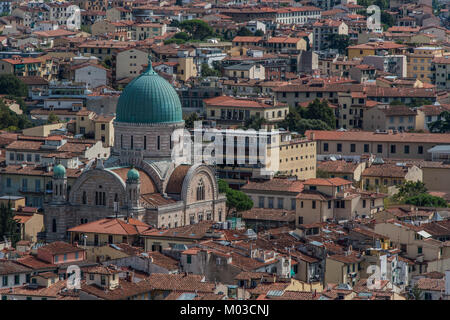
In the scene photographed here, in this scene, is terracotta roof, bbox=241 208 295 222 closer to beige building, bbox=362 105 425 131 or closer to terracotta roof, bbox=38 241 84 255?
terracotta roof, bbox=38 241 84 255

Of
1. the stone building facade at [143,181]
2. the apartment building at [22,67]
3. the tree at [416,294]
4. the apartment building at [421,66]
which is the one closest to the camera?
the tree at [416,294]

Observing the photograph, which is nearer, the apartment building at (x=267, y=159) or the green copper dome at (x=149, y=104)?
the green copper dome at (x=149, y=104)

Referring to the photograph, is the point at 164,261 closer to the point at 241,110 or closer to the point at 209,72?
the point at 241,110

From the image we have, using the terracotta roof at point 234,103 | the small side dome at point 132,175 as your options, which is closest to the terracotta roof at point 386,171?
the terracotta roof at point 234,103

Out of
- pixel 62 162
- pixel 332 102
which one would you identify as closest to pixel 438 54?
pixel 332 102

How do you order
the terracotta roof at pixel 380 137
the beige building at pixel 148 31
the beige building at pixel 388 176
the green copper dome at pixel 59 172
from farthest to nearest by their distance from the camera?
the beige building at pixel 148 31 → the terracotta roof at pixel 380 137 → the beige building at pixel 388 176 → the green copper dome at pixel 59 172

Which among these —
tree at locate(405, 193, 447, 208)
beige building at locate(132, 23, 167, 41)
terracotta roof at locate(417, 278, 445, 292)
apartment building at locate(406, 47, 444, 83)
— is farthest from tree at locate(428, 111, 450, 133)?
beige building at locate(132, 23, 167, 41)

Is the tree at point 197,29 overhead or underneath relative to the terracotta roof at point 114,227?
overhead

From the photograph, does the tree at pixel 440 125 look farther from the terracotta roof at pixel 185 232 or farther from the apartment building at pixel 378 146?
the terracotta roof at pixel 185 232

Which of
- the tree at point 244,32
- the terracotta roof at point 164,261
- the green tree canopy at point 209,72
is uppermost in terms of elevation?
the tree at point 244,32

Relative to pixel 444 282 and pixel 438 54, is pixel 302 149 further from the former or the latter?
pixel 438 54
